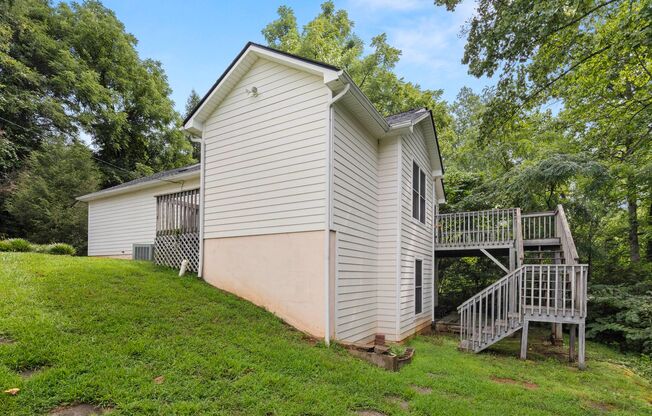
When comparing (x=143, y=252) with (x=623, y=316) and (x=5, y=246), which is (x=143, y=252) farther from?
(x=623, y=316)

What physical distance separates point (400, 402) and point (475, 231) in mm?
7814

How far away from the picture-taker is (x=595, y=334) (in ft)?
32.1

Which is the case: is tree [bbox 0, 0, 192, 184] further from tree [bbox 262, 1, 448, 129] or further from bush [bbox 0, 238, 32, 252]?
tree [bbox 262, 1, 448, 129]

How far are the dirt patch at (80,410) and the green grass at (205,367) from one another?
57 millimetres

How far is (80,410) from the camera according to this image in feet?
10.0

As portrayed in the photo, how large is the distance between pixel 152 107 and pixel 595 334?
96.0ft

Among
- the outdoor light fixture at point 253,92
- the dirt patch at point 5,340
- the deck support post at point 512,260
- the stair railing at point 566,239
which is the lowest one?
the dirt patch at point 5,340

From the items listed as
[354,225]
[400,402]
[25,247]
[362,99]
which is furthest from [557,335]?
[25,247]

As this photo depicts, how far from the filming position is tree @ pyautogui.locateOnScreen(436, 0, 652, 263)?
5801 millimetres

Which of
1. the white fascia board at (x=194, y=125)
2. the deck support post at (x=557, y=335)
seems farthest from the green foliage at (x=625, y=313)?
the white fascia board at (x=194, y=125)

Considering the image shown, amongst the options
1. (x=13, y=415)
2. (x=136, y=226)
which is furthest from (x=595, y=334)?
(x=136, y=226)

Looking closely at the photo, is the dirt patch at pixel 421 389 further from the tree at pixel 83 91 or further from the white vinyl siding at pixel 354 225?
the tree at pixel 83 91

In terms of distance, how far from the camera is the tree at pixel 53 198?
15.7m

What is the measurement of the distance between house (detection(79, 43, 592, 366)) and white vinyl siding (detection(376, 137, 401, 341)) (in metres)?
0.02
